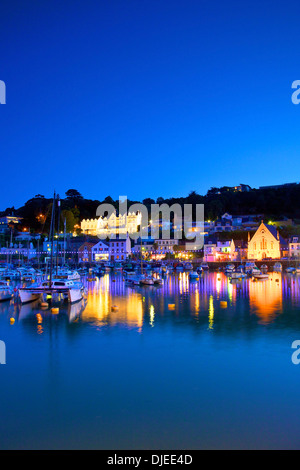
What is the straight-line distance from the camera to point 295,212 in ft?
370

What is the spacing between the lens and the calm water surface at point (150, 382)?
8781mm

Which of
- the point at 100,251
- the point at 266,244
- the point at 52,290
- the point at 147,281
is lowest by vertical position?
the point at 147,281

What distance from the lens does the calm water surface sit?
346 inches

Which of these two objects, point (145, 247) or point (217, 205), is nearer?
point (145, 247)

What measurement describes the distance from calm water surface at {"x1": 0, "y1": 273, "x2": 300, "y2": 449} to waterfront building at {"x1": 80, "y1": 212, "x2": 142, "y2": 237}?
91766 millimetres

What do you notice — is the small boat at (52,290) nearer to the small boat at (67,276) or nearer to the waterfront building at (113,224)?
the small boat at (67,276)

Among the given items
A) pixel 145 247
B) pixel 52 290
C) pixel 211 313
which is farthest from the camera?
pixel 145 247

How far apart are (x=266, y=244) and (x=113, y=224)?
2174 inches

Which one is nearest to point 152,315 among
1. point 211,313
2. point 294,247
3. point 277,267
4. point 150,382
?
point 211,313

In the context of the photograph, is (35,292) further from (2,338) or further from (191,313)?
(191,313)

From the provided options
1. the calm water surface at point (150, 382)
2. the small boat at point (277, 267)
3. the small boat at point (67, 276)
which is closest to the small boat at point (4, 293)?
the calm water surface at point (150, 382)

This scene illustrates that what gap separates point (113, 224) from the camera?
12094 cm

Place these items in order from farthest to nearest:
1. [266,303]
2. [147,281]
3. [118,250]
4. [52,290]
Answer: [118,250], [147,281], [266,303], [52,290]

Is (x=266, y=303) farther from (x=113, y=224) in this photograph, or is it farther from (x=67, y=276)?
(x=113, y=224)
